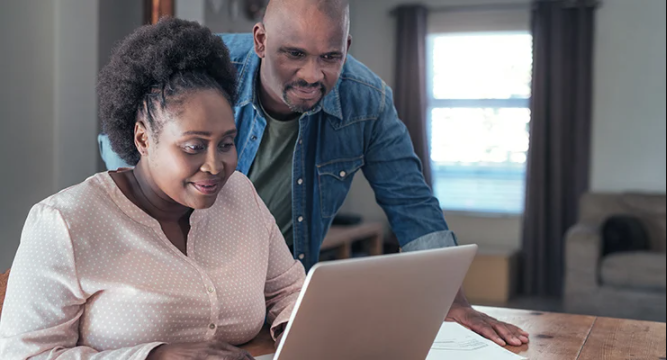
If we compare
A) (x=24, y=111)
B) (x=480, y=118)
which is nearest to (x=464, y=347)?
(x=24, y=111)

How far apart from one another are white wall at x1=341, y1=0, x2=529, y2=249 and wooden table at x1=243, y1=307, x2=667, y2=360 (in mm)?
4333

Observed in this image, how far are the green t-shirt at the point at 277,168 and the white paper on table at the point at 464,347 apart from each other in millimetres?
657

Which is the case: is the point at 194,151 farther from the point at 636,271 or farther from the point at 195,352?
the point at 636,271

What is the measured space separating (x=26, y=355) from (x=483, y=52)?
5297 mm

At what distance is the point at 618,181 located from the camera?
5.55 metres

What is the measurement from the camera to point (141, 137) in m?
1.17

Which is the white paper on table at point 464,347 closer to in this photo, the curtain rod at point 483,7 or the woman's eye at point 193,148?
the woman's eye at point 193,148

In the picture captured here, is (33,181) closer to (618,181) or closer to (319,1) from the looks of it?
(319,1)

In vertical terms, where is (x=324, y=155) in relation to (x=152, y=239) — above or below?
above

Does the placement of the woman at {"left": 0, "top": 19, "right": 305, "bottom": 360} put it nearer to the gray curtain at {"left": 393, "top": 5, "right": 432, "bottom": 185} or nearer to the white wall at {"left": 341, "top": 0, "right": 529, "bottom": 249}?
the gray curtain at {"left": 393, "top": 5, "right": 432, "bottom": 185}

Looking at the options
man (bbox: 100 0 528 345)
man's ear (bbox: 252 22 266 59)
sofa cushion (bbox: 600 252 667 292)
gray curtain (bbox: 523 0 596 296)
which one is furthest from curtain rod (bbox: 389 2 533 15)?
man's ear (bbox: 252 22 266 59)

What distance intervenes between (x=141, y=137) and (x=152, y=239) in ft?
0.55

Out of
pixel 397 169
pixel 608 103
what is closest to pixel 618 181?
pixel 608 103

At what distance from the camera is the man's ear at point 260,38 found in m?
1.62
